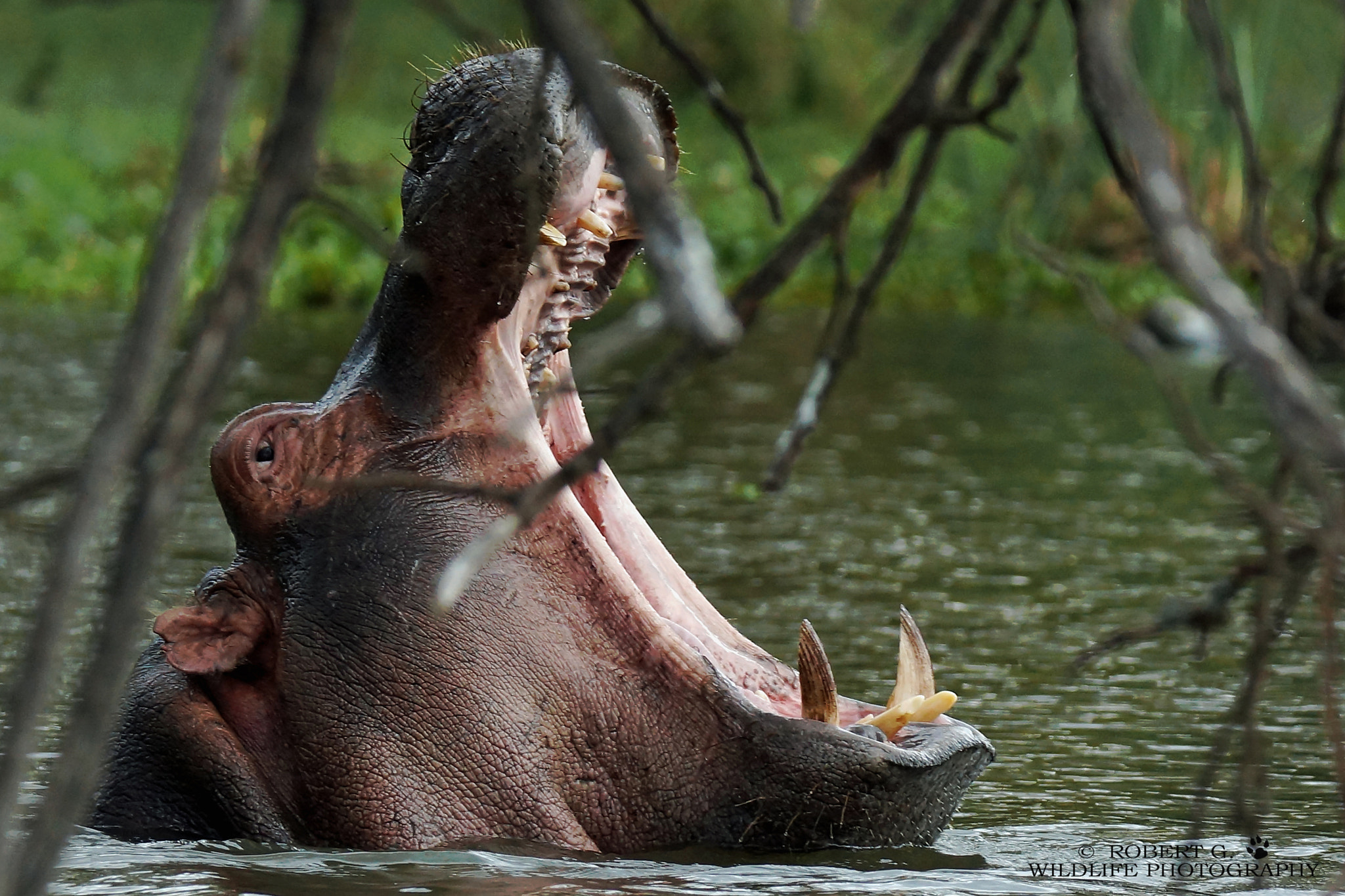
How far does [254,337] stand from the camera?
12.2 m

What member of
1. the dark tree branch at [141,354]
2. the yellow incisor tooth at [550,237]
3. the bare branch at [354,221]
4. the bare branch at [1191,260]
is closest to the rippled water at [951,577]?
the dark tree branch at [141,354]

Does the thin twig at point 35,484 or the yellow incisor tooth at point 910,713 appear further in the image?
the yellow incisor tooth at point 910,713

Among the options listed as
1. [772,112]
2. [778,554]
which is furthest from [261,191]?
[772,112]

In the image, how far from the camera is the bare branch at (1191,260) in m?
1.07

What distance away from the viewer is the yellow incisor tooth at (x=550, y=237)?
3027 mm

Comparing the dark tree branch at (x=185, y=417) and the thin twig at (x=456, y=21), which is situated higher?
the thin twig at (x=456, y=21)

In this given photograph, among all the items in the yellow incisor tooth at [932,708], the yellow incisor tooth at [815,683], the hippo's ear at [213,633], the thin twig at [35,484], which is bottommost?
the yellow incisor tooth at [932,708]

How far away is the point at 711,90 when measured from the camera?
6.19 ft

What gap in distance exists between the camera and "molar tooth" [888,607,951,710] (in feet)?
10.3

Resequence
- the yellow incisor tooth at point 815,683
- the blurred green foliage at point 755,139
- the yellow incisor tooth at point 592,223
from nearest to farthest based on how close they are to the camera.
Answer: the yellow incisor tooth at point 815,683, the yellow incisor tooth at point 592,223, the blurred green foliage at point 755,139

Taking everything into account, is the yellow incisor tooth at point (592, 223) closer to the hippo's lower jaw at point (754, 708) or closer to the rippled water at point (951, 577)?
the hippo's lower jaw at point (754, 708)

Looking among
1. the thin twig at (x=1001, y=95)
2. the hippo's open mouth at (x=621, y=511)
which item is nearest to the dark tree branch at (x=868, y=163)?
the thin twig at (x=1001, y=95)

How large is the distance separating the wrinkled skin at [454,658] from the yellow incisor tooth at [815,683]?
5 centimetres

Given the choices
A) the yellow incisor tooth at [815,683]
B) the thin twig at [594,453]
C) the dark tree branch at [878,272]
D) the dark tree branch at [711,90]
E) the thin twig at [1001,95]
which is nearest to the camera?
the thin twig at [594,453]
